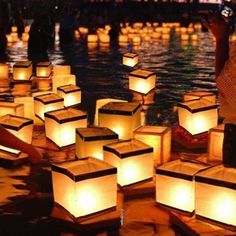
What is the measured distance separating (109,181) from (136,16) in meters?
30.2

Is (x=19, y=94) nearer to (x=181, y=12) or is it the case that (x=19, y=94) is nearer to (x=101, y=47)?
(x=101, y=47)

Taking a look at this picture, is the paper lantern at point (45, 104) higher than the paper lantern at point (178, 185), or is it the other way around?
the paper lantern at point (45, 104)

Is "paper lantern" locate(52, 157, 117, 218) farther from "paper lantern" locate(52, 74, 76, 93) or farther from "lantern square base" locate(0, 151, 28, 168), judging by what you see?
"paper lantern" locate(52, 74, 76, 93)

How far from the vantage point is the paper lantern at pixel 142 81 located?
980 centimetres

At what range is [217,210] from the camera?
4121mm

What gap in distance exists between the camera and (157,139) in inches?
224

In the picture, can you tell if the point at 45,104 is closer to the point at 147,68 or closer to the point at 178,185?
the point at 178,185

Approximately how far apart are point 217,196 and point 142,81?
5865mm

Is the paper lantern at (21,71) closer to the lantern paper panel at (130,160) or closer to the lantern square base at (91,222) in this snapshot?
the lantern paper panel at (130,160)

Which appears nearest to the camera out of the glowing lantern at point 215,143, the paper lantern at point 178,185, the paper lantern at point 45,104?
the paper lantern at point 178,185

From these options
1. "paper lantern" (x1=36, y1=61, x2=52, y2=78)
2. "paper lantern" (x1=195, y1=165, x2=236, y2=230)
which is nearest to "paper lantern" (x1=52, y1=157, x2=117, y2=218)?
"paper lantern" (x1=195, y1=165, x2=236, y2=230)

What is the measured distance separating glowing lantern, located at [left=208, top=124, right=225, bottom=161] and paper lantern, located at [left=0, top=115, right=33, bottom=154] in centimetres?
212

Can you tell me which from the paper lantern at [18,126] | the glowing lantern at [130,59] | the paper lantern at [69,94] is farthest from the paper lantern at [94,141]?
the glowing lantern at [130,59]

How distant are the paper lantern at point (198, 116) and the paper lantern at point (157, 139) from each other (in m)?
0.93
